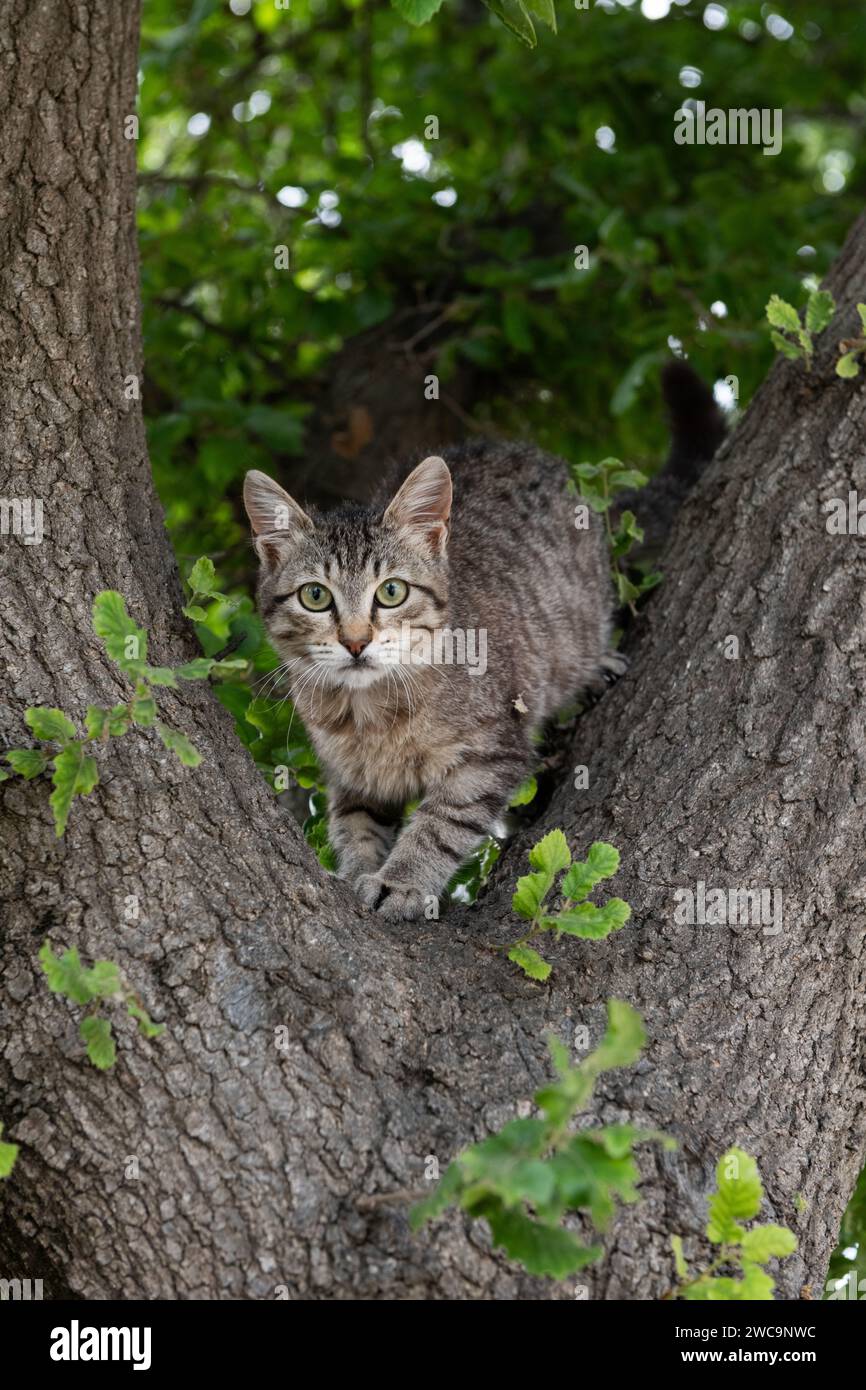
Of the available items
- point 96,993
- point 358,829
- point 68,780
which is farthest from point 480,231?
point 96,993

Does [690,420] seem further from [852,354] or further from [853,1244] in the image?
[853,1244]

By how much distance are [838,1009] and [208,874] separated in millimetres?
1322

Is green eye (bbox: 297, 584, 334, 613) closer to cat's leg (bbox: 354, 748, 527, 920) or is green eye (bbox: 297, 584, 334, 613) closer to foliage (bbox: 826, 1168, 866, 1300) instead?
cat's leg (bbox: 354, 748, 527, 920)

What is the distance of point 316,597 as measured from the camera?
12.3 feet

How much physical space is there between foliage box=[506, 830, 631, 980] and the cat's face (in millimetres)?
1149

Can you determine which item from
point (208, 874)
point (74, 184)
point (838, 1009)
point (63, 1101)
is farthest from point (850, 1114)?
point (74, 184)

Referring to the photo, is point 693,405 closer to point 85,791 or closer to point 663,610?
point 663,610

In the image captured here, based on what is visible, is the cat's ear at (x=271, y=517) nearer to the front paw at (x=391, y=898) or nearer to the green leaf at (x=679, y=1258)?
the front paw at (x=391, y=898)

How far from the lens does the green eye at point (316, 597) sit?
3.73m

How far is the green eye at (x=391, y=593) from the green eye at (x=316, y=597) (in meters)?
0.14

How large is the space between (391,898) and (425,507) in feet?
3.80

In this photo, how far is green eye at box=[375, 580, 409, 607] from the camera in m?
3.70

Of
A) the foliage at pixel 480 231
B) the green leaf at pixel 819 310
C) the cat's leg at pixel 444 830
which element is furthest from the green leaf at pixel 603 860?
the foliage at pixel 480 231

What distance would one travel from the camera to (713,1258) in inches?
90.0
